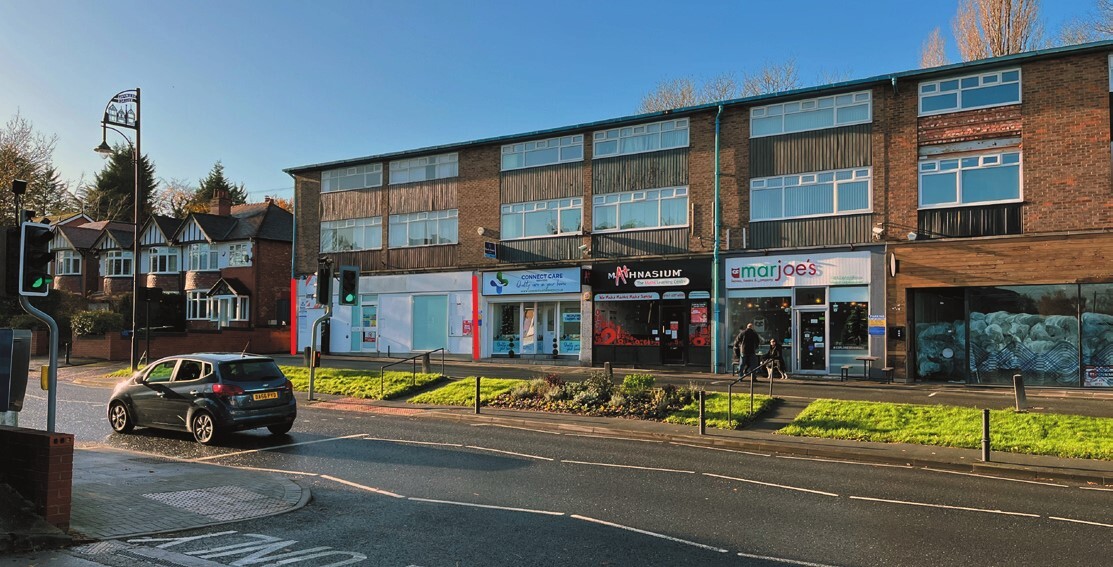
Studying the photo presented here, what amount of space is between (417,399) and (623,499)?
12210 millimetres

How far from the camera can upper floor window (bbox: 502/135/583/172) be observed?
100 feet

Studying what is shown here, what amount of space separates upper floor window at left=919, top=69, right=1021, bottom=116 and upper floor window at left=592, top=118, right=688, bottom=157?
26.2ft

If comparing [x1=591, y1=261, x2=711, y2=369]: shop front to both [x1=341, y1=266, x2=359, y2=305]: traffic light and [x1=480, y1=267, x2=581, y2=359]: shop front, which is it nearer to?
[x1=480, y1=267, x2=581, y2=359]: shop front

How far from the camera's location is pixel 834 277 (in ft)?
80.3

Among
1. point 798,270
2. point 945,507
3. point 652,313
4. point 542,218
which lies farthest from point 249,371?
point 542,218

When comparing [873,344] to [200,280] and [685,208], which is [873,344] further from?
[200,280]

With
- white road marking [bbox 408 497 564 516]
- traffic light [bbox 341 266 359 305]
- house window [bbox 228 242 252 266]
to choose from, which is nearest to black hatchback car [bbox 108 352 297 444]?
traffic light [bbox 341 266 359 305]

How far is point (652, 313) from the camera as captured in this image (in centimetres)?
2830

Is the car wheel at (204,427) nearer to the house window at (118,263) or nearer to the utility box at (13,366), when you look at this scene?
the utility box at (13,366)

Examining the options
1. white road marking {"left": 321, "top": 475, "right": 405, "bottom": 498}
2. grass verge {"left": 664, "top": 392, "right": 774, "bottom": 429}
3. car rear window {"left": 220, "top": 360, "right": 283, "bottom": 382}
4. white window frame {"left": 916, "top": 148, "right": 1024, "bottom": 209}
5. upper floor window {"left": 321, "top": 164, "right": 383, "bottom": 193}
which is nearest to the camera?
white road marking {"left": 321, "top": 475, "right": 405, "bottom": 498}

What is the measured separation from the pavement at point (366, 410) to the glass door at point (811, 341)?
13.5ft

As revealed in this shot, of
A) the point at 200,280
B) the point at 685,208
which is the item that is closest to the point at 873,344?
the point at 685,208

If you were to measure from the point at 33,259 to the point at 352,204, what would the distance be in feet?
95.9

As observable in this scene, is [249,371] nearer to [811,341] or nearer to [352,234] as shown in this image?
[811,341]
